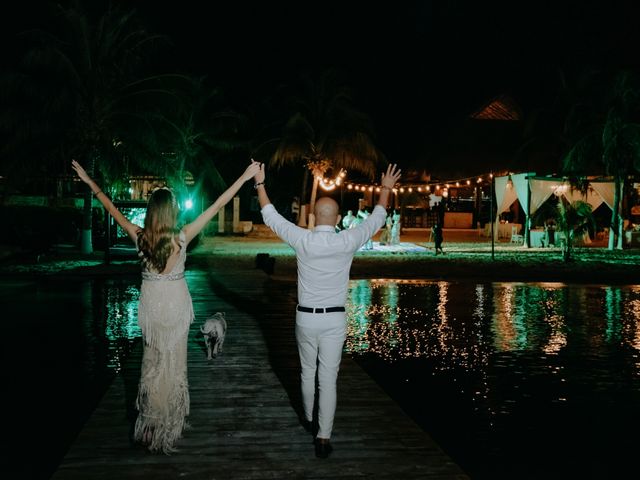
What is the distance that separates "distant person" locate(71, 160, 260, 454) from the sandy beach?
44.2 ft

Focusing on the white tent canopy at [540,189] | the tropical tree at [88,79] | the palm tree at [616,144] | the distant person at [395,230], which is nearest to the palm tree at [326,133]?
the distant person at [395,230]

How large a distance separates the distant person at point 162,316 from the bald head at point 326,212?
2.18 ft

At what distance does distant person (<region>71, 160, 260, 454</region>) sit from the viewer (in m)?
4.95

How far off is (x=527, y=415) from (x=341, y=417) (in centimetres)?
218

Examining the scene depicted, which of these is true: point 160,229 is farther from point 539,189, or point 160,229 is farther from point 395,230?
point 539,189

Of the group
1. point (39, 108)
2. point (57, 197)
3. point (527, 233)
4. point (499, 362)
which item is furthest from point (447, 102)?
point (499, 362)

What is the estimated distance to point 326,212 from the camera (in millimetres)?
5121

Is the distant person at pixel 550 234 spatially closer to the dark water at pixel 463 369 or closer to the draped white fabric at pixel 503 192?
the draped white fabric at pixel 503 192

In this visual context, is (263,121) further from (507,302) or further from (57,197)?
(507,302)

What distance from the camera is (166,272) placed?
5016 mm

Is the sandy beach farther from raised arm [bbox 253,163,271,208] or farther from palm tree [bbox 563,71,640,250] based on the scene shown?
raised arm [bbox 253,163,271,208]

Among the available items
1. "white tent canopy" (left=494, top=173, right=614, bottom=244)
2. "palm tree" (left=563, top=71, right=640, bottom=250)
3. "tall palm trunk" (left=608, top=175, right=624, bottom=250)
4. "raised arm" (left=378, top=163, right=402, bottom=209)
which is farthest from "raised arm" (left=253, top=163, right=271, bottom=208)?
"tall palm trunk" (left=608, top=175, right=624, bottom=250)

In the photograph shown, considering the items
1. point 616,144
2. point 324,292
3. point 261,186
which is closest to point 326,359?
point 324,292

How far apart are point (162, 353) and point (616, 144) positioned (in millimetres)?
27421
